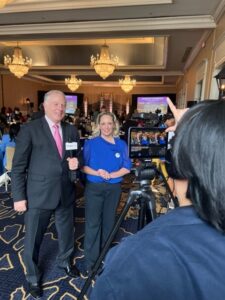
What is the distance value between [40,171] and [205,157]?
147 centimetres

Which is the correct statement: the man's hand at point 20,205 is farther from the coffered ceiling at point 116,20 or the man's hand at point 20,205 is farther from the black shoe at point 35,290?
the coffered ceiling at point 116,20

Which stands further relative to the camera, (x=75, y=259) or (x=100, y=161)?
(x=75, y=259)

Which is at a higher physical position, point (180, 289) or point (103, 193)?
point (180, 289)

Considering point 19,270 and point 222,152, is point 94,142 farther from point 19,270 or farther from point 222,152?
point 222,152

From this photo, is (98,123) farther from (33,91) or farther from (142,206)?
(33,91)

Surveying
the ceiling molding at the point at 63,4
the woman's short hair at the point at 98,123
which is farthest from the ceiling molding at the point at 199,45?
the woman's short hair at the point at 98,123

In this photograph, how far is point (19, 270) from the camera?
7.08 ft

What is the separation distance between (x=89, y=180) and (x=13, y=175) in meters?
0.59

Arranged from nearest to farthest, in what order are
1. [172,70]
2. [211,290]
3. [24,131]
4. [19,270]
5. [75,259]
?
1. [211,290]
2. [24,131]
3. [19,270]
4. [75,259]
5. [172,70]

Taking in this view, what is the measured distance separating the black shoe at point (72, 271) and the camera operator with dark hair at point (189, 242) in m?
1.82

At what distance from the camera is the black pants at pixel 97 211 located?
2011mm

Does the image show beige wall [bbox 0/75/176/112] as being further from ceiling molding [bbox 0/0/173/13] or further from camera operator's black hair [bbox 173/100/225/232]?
camera operator's black hair [bbox 173/100/225/232]

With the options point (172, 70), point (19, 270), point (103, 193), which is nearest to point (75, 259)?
point (19, 270)

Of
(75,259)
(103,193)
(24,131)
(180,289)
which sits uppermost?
(24,131)
